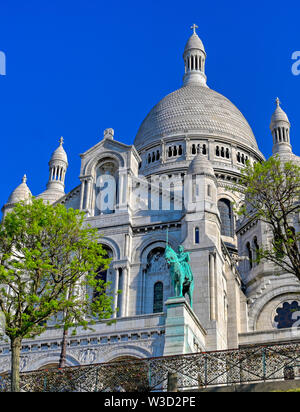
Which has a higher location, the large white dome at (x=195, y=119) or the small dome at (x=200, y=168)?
the large white dome at (x=195, y=119)

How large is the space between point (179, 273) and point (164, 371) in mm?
9586

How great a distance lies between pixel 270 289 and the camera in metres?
42.7

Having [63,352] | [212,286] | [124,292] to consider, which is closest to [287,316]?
[212,286]

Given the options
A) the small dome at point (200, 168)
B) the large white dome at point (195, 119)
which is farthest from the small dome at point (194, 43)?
the small dome at point (200, 168)

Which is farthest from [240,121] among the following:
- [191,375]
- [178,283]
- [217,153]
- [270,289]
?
[191,375]

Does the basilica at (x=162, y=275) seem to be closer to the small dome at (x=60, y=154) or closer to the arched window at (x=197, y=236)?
the arched window at (x=197, y=236)

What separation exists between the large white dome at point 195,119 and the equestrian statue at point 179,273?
34.7 meters

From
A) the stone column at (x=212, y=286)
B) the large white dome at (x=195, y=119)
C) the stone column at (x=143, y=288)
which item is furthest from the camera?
the large white dome at (x=195, y=119)

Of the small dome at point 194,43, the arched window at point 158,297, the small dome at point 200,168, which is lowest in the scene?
the arched window at point 158,297

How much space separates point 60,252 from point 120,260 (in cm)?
1224

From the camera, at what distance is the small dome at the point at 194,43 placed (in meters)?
78.4

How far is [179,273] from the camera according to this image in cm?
3130

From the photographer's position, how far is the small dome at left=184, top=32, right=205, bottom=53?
78.4m

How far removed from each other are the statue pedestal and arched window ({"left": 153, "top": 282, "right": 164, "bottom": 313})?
6.36m
